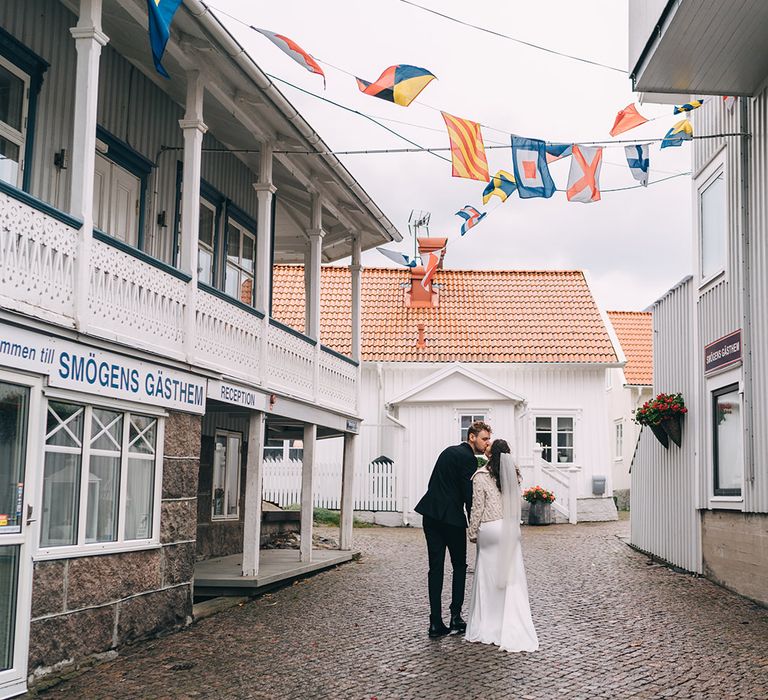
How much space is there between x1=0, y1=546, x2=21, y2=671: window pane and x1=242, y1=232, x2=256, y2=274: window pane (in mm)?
8877

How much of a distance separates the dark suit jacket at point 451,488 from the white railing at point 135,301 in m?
2.78

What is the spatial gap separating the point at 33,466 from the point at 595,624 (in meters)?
6.05

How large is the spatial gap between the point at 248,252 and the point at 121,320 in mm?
7094

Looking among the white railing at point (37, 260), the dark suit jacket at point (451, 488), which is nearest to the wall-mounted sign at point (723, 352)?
the dark suit jacket at point (451, 488)

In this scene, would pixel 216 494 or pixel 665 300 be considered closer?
pixel 216 494

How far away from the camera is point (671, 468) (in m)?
15.9

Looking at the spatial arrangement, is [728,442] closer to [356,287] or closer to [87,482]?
[356,287]

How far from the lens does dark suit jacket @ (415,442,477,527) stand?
9789 mm

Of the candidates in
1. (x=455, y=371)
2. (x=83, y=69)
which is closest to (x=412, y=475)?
(x=455, y=371)

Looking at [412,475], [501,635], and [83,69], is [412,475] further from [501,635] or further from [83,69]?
[83,69]

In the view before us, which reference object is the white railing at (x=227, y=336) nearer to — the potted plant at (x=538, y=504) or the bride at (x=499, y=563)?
the bride at (x=499, y=563)

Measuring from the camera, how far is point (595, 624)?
1071cm

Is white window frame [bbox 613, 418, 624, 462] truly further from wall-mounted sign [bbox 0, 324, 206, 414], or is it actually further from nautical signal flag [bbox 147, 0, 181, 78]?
nautical signal flag [bbox 147, 0, 181, 78]

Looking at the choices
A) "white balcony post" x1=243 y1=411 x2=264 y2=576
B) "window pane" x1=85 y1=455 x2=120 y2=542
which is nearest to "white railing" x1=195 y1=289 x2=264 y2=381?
"white balcony post" x1=243 y1=411 x2=264 y2=576
